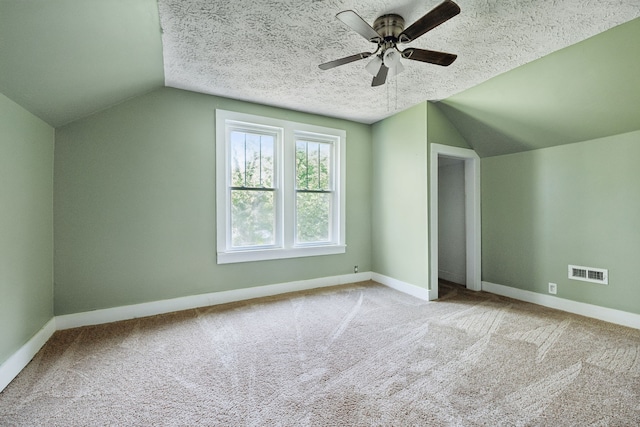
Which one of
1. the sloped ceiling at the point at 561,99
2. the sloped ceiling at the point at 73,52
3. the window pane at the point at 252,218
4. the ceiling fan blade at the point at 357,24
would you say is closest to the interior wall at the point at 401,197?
the sloped ceiling at the point at 561,99

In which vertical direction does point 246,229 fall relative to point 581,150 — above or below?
below

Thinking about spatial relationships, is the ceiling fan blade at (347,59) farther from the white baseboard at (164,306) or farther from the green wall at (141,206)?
the white baseboard at (164,306)

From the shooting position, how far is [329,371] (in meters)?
2.07

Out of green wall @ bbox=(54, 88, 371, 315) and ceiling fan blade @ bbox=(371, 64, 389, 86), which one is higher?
ceiling fan blade @ bbox=(371, 64, 389, 86)

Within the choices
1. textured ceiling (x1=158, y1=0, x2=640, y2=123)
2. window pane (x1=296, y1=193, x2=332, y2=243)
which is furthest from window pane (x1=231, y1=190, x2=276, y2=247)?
textured ceiling (x1=158, y1=0, x2=640, y2=123)

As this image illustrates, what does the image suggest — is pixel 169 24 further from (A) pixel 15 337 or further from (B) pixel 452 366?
(B) pixel 452 366

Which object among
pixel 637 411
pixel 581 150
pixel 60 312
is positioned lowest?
pixel 637 411

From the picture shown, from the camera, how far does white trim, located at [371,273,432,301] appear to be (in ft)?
12.2

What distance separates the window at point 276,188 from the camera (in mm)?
3609

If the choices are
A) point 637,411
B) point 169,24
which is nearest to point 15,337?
point 169,24

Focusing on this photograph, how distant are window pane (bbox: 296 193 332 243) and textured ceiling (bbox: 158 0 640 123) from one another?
1512mm

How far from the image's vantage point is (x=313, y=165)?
429 centimetres

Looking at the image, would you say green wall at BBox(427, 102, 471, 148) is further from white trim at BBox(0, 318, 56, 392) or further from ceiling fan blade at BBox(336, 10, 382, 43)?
white trim at BBox(0, 318, 56, 392)

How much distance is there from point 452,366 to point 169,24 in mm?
3445
